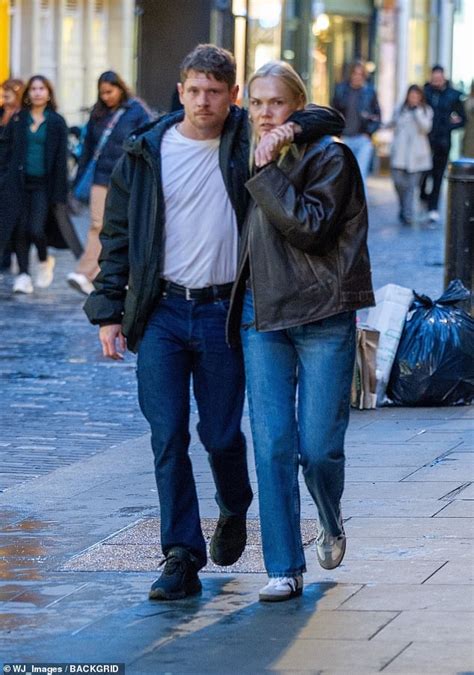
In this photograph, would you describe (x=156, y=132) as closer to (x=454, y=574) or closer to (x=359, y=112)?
(x=454, y=574)

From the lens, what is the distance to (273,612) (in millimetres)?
5148

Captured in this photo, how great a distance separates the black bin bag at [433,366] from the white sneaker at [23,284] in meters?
6.09

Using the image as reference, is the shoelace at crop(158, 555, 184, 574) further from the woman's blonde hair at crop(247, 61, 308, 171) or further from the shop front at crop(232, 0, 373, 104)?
the shop front at crop(232, 0, 373, 104)

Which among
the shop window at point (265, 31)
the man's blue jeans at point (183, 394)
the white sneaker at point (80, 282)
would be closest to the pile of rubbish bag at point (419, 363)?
the man's blue jeans at point (183, 394)

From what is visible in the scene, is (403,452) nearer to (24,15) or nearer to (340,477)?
(340,477)

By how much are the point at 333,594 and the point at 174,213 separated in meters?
1.27

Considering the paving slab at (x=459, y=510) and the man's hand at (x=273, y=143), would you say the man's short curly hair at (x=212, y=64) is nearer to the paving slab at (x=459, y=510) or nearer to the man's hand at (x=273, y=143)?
the man's hand at (x=273, y=143)

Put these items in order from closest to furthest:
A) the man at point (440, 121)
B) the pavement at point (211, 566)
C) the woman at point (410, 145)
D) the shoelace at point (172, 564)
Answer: the pavement at point (211, 566) < the shoelace at point (172, 564) < the woman at point (410, 145) < the man at point (440, 121)

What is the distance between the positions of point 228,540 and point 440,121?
1823 cm

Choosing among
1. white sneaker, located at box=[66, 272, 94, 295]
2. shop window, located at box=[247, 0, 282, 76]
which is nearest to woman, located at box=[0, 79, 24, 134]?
white sneaker, located at box=[66, 272, 94, 295]

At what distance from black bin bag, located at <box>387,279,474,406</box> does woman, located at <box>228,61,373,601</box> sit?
148 inches

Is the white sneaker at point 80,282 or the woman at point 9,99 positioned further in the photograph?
the woman at point 9,99

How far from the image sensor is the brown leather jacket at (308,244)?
5125mm

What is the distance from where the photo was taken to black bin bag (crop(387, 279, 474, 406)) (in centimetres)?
909
